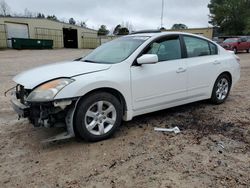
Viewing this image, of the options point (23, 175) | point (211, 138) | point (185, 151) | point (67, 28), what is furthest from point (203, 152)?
point (67, 28)

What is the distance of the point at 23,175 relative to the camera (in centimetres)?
298

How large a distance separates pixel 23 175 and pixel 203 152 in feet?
7.43

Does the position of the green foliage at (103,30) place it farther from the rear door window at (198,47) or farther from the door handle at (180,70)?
the door handle at (180,70)

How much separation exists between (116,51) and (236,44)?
21.6 m

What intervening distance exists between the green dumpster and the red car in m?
23.4

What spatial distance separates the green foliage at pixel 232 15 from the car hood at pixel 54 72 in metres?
51.0

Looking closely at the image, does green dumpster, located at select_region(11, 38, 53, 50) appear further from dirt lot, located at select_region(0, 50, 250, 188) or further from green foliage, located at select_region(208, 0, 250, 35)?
green foliage, located at select_region(208, 0, 250, 35)

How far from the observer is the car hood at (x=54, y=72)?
354 centimetres

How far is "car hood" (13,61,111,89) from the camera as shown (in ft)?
11.6

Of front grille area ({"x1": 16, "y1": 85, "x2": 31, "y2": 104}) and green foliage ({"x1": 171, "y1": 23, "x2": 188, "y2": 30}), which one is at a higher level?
green foliage ({"x1": 171, "y1": 23, "x2": 188, "y2": 30})

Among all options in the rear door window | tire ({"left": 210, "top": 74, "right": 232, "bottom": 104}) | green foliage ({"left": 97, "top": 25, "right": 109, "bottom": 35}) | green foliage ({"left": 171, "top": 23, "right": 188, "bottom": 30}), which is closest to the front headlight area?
the rear door window

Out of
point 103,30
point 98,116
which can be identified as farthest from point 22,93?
point 103,30

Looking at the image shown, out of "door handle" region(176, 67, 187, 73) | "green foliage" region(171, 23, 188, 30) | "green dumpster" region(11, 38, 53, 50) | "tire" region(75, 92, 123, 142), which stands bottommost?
"tire" region(75, 92, 123, 142)

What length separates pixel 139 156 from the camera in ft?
11.1
